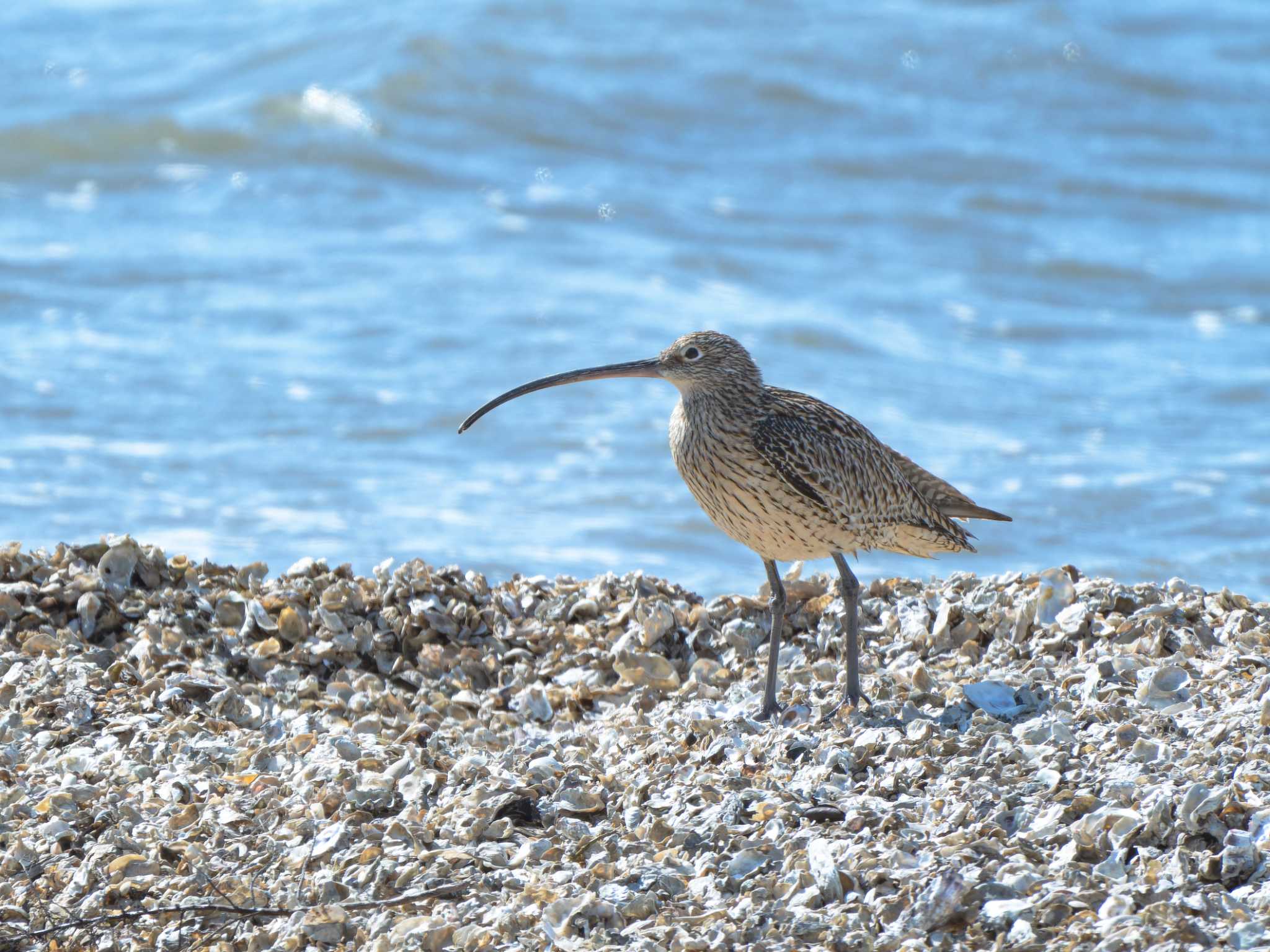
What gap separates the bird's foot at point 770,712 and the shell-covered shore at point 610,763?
0.22 meters

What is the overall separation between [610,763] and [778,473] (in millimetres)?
1174

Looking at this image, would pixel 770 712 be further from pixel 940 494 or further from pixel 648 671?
pixel 940 494

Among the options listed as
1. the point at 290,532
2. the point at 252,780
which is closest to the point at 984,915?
the point at 252,780

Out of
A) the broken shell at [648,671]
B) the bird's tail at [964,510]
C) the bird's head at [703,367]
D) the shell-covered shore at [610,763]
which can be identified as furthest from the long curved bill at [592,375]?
the bird's tail at [964,510]

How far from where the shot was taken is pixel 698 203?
47.3 ft

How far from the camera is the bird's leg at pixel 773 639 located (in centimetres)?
518

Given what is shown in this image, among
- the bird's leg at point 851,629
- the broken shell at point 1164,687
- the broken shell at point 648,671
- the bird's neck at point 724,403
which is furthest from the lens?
the broken shell at point 648,671

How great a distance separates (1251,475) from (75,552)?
7146 mm

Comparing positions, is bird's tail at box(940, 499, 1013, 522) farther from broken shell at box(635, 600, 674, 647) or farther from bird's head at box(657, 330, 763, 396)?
broken shell at box(635, 600, 674, 647)

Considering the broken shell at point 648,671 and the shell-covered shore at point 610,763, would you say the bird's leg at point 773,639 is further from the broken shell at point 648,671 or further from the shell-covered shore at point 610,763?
the broken shell at point 648,671

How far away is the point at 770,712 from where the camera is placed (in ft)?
17.0

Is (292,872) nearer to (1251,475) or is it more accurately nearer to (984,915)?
(984,915)

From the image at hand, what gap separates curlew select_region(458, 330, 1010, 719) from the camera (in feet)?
17.4

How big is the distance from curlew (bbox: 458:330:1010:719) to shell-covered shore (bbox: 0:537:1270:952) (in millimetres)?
357
